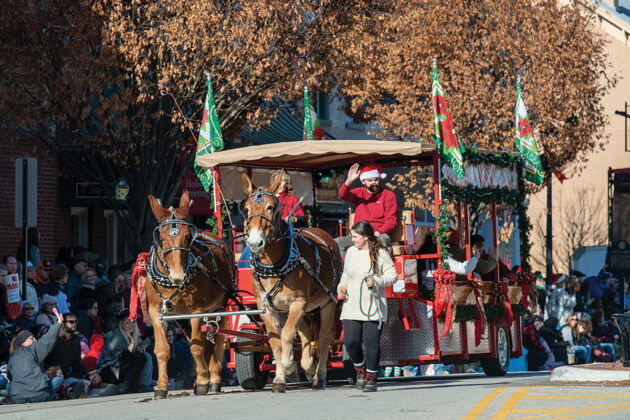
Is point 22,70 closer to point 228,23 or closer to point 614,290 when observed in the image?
point 228,23

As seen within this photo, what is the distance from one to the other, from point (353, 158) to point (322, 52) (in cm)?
729

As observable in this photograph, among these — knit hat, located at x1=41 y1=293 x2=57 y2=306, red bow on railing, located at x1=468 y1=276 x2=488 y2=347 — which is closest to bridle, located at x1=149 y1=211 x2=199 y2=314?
knit hat, located at x1=41 y1=293 x2=57 y2=306

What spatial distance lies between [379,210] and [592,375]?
314 centimetres

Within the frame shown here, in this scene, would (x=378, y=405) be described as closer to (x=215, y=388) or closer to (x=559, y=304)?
(x=215, y=388)

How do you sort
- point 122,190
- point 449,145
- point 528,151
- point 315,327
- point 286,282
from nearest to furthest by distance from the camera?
point 286,282 < point 315,327 < point 449,145 < point 528,151 < point 122,190

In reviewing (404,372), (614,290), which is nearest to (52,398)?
(404,372)

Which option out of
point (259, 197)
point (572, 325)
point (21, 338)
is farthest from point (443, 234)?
point (572, 325)

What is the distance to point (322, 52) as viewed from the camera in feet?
73.9

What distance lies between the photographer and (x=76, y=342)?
1590 centimetres

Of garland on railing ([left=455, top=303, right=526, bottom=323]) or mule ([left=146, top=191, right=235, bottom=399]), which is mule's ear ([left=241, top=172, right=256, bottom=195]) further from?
garland on railing ([left=455, top=303, right=526, bottom=323])

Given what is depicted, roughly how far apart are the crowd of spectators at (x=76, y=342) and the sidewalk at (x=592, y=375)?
14.7 feet

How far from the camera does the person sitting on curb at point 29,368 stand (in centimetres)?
1477

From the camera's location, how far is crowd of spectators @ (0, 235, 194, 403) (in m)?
14.9

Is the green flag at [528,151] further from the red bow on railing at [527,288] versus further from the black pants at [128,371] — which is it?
the black pants at [128,371]
